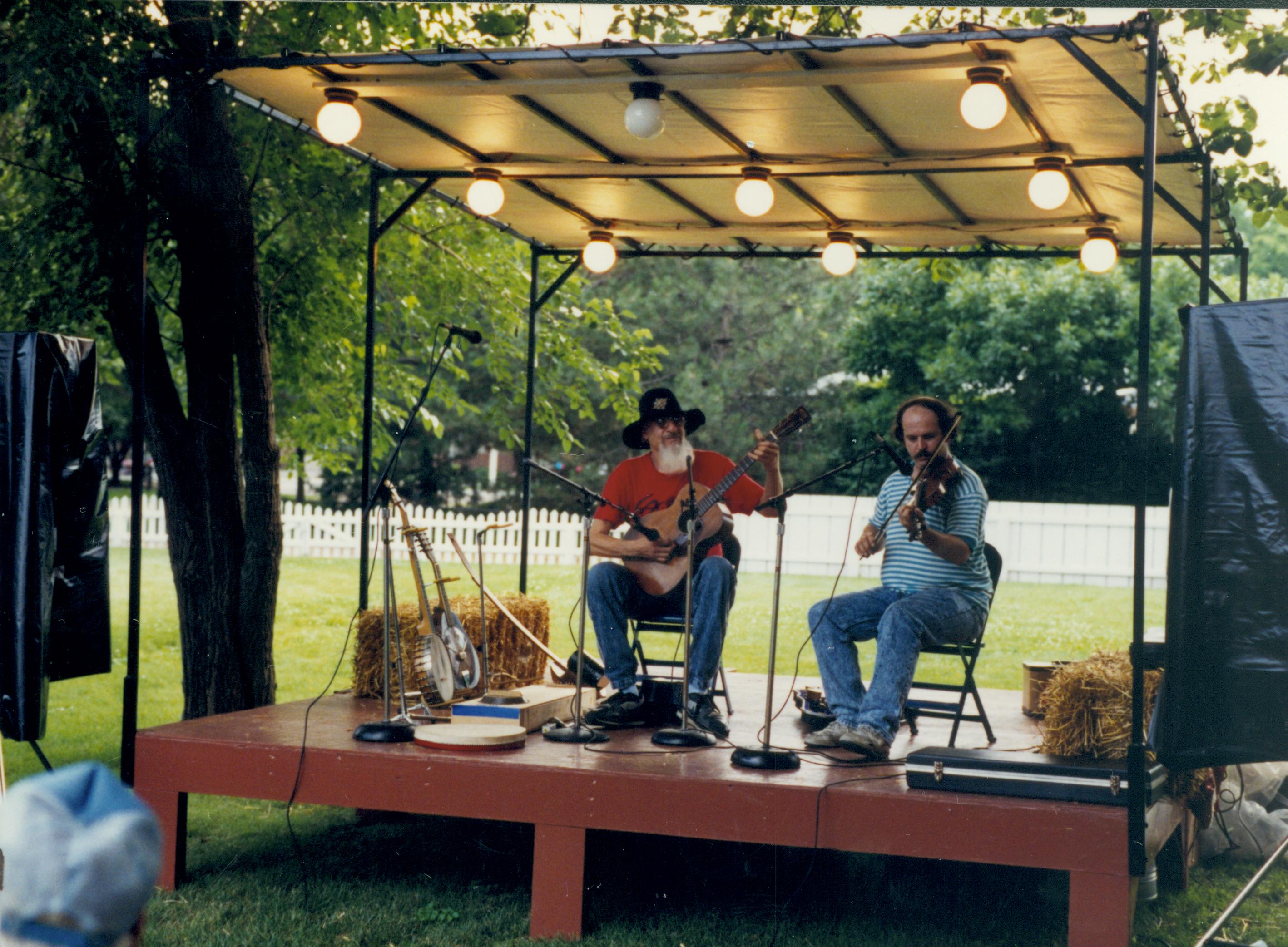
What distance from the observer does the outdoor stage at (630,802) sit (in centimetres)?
349

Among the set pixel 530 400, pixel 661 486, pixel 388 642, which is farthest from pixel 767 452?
pixel 530 400

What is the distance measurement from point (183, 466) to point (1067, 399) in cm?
1445

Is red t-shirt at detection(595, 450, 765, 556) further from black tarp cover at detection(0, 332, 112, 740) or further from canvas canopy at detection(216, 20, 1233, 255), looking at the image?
black tarp cover at detection(0, 332, 112, 740)

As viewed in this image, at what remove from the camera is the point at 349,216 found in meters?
6.84

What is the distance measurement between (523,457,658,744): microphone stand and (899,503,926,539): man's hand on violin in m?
0.99

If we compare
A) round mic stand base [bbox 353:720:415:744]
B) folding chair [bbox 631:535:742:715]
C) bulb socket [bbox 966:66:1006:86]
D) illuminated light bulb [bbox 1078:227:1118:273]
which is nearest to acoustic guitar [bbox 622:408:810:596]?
folding chair [bbox 631:535:742:715]

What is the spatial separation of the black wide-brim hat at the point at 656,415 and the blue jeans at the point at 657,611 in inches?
24.5

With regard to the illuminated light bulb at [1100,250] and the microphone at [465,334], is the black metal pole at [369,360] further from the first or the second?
the illuminated light bulb at [1100,250]

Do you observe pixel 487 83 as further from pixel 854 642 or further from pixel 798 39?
pixel 854 642

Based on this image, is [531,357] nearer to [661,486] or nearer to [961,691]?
[661,486]

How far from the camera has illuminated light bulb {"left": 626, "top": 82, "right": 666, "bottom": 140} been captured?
4023 millimetres

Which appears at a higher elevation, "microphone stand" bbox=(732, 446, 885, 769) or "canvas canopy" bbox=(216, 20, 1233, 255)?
"canvas canopy" bbox=(216, 20, 1233, 255)

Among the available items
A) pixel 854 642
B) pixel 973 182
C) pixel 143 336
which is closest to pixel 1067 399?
pixel 973 182

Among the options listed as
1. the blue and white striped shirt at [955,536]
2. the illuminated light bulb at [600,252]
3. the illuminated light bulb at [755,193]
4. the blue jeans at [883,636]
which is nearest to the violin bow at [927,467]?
the blue and white striped shirt at [955,536]
